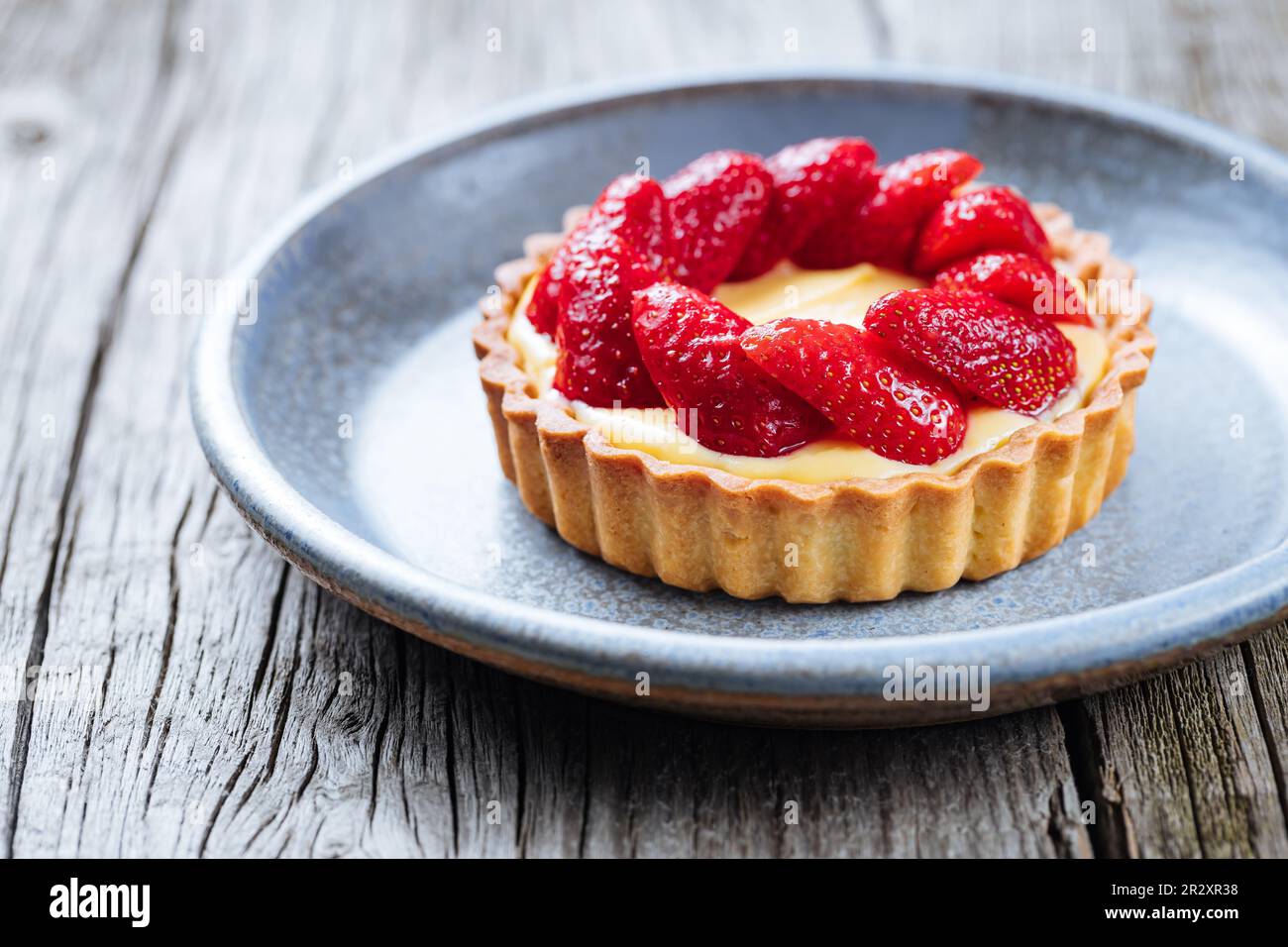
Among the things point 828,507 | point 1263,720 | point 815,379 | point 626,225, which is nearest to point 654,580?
point 828,507

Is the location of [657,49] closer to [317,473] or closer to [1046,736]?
[317,473]

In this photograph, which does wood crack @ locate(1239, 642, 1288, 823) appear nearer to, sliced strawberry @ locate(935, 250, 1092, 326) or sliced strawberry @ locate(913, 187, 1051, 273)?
sliced strawberry @ locate(935, 250, 1092, 326)

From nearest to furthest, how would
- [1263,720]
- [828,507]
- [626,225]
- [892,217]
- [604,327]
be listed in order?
1. [1263,720]
2. [828,507]
3. [604,327]
4. [626,225]
5. [892,217]

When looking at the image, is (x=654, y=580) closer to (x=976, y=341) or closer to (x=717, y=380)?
(x=717, y=380)

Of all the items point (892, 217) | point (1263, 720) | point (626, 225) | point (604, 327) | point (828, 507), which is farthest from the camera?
point (892, 217)

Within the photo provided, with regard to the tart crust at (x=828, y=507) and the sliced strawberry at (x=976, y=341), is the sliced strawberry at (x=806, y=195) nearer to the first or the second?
the sliced strawberry at (x=976, y=341)

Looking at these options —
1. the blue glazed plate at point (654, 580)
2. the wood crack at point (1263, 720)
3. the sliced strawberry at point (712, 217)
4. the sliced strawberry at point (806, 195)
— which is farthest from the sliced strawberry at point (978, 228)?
the wood crack at point (1263, 720)
